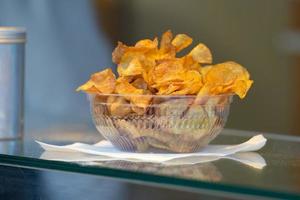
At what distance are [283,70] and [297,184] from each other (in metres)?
1.27

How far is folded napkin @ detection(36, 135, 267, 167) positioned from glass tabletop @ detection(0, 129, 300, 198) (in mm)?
14

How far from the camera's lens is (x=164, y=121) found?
706mm

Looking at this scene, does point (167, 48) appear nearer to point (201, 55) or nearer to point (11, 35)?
point (201, 55)

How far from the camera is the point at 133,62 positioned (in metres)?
0.74

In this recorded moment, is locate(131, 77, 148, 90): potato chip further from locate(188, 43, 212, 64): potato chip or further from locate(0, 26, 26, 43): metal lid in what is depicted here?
locate(0, 26, 26, 43): metal lid

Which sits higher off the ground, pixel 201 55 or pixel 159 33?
pixel 159 33

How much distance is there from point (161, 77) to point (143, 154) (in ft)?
0.31

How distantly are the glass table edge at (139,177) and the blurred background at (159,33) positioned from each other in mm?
1029

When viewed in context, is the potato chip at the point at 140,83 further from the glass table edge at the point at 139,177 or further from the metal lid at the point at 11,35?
the metal lid at the point at 11,35

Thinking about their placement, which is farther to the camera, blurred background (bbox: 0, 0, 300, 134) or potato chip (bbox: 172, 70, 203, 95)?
blurred background (bbox: 0, 0, 300, 134)

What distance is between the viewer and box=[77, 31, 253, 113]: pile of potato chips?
719 mm

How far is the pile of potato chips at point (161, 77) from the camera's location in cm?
72

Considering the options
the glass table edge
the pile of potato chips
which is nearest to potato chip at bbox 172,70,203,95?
the pile of potato chips

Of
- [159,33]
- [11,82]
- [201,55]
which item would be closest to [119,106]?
[201,55]
